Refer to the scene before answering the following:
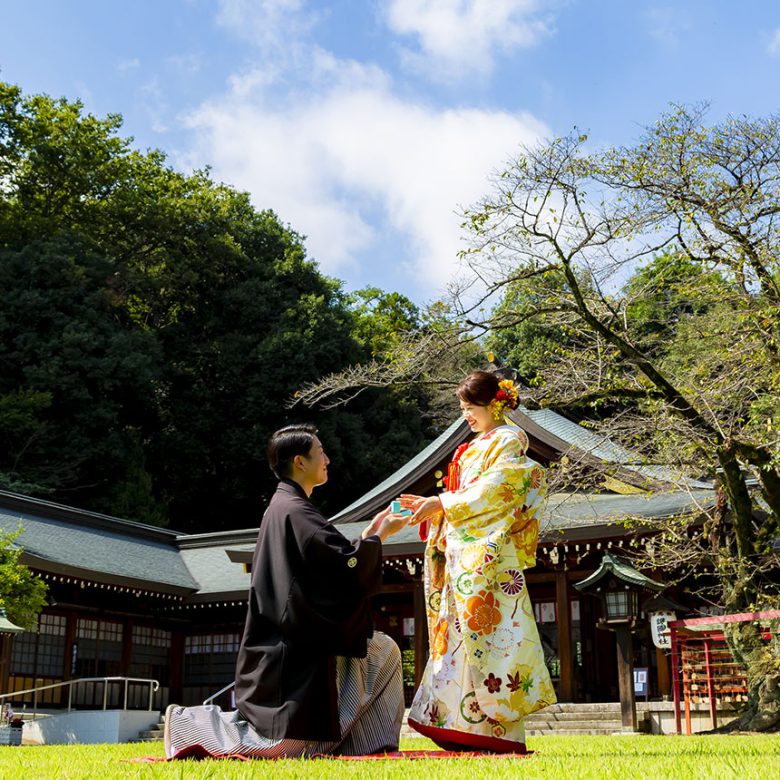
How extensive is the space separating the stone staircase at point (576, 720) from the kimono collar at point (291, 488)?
952cm

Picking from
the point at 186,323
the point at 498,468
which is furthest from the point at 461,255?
the point at 186,323

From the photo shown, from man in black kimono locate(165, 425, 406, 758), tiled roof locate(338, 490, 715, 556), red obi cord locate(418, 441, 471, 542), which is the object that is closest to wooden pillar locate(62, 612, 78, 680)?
tiled roof locate(338, 490, 715, 556)

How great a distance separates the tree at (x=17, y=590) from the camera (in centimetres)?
1145

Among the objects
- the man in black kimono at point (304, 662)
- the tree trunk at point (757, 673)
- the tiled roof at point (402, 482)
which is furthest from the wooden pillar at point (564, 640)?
the man in black kimono at point (304, 662)

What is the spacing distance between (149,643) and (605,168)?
1377 centimetres

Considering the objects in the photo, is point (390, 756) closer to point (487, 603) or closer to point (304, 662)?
point (304, 662)

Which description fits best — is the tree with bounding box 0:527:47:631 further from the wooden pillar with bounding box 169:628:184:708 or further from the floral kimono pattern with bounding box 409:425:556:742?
the floral kimono pattern with bounding box 409:425:556:742

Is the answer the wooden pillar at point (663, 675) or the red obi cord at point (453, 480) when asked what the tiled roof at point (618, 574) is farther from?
the red obi cord at point (453, 480)

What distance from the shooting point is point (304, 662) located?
161 inches

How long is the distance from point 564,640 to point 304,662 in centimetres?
1175

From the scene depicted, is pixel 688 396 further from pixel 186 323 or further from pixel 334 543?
pixel 186 323

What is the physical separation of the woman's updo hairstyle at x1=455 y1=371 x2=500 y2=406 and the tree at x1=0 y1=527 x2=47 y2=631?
8607mm

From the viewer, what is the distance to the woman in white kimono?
424 cm

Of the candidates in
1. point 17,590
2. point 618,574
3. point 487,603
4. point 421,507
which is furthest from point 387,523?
point 17,590
